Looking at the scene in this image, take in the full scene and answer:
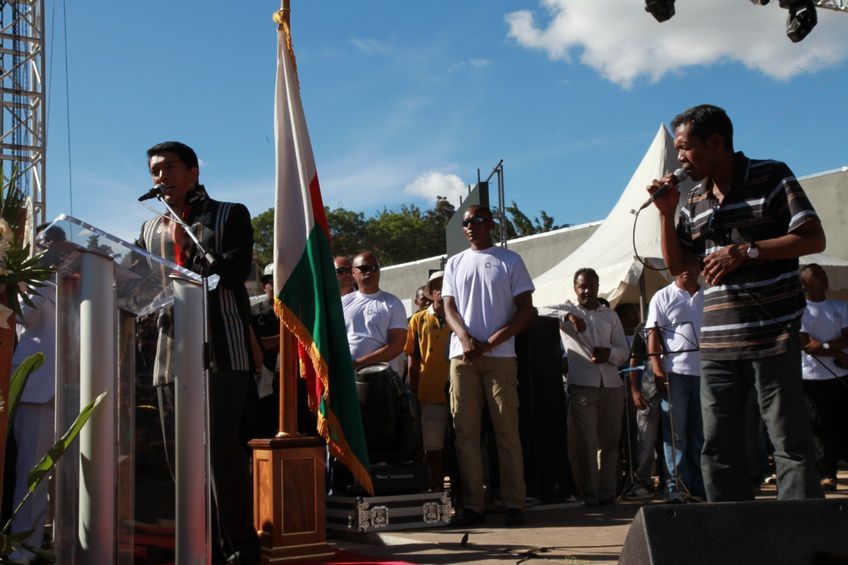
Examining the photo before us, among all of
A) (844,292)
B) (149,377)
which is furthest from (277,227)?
(844,292)

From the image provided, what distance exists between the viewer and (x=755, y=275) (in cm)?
372

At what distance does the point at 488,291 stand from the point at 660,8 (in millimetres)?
4792

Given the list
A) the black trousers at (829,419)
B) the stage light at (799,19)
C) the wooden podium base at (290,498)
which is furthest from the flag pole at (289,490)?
the stage light at (799,19)

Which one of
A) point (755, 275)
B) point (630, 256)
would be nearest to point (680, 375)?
point (755, 275)

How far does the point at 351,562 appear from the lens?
16.0 feet

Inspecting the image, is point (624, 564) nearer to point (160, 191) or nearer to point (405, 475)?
point (160, 191)

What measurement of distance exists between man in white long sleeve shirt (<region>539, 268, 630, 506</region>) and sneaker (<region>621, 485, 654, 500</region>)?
1.38 feet

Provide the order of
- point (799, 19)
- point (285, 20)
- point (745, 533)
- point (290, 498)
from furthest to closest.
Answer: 1. point (799, 19)
2. point (285, 20)
3. point (290, 498)
4. point (745, 533)

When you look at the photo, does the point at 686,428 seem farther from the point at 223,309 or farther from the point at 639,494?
the point at 223,309

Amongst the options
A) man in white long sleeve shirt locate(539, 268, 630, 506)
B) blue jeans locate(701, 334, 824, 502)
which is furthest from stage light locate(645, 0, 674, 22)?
blue jeans locate(701, 334, 824, 502)

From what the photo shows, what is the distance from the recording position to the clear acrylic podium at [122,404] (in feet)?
9.84

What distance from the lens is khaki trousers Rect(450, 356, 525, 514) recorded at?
633cm

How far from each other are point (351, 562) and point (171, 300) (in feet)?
7.14

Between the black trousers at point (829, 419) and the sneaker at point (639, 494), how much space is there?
1922 mm
